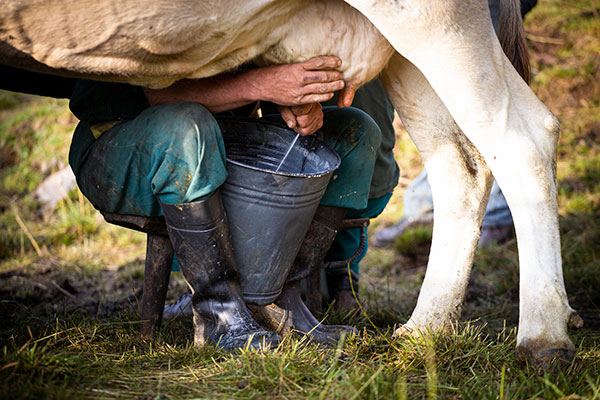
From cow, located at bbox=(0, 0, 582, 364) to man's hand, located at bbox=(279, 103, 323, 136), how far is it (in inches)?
4.0

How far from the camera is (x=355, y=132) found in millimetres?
2148

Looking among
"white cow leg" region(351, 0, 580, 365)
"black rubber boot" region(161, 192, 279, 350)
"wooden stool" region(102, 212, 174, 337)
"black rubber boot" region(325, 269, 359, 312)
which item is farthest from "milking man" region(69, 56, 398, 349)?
"black rubber boot" region(325, 269, 359, 312)

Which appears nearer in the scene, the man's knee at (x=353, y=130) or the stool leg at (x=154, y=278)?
the stool leg at (x=154, y=278)

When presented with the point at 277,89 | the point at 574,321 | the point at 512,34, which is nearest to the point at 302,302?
the point at 277,89

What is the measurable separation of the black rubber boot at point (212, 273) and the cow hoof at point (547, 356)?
0.73 metres

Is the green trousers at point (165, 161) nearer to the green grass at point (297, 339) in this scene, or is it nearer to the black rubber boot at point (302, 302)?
the black rubber boot at point (302, 302)

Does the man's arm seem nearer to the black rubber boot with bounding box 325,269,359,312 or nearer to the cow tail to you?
the cow tail

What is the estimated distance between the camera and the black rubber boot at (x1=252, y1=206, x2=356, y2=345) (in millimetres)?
1987

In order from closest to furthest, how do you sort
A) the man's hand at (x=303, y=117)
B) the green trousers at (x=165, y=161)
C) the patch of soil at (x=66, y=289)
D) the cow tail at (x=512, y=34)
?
the green trousers at (x=165, y=161) → the man's hand at (x=303, y=117) → the cow tail at (x=512, y=34) → the patch of soil at (x=66, y=289)

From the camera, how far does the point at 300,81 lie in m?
1.83

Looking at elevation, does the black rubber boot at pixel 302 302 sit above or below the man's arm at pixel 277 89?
below

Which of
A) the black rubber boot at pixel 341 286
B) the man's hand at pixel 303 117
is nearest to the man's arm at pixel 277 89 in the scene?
the man's hand at pixel 303 117

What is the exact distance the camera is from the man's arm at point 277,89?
184 centimetres

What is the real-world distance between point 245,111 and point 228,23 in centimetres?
68
